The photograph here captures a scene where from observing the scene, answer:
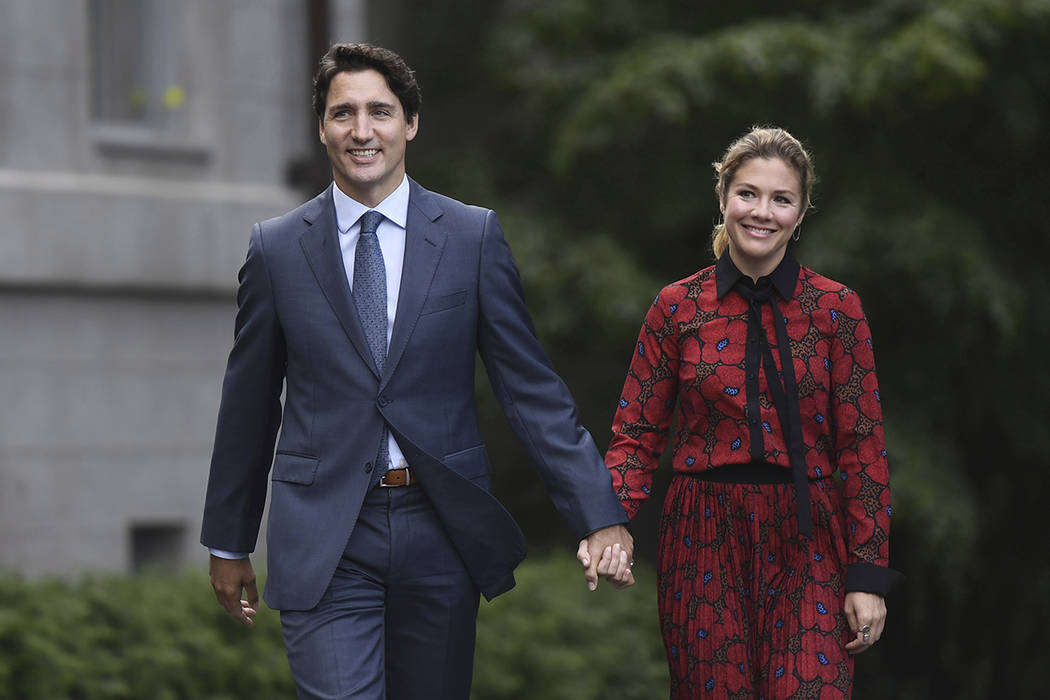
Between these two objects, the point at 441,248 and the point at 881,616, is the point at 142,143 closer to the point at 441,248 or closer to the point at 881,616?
the point at 441,248

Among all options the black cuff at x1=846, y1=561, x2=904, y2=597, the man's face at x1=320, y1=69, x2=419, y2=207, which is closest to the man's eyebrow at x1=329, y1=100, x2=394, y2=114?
the man's face at x1=320, y1=69, x2=419, y2=207

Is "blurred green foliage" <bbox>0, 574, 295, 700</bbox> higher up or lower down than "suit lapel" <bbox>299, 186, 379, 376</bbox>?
lower down

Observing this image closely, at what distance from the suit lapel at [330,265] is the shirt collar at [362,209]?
1.0 inches

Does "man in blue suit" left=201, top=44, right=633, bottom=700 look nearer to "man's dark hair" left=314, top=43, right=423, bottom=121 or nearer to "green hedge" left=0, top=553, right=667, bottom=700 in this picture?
"man's dark hair" left=314, top=43, right=423, bottom=121

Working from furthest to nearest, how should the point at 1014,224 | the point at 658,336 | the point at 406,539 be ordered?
the point at 1014,224 → the point at 658,336 → the point at 406,539

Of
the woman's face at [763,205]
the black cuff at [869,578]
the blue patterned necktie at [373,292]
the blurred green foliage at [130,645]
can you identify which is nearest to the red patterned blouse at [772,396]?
the black cuff at [869,578]

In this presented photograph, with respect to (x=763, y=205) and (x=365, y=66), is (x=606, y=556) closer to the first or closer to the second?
(x=763, y=205)

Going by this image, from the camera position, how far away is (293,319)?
4.91 metres

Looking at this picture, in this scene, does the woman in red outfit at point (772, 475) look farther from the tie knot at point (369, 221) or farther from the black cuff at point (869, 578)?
the tie knot at point (369, 221)

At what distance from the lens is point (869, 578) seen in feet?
16.2

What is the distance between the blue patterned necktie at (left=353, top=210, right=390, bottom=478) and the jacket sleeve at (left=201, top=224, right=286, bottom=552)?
24cm

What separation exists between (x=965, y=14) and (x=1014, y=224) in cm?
168

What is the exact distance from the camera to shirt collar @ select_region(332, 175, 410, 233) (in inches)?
195

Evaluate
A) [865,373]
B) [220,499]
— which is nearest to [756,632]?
[865,373]
